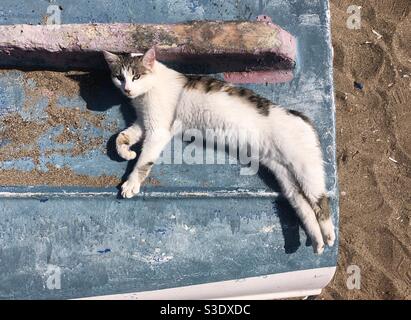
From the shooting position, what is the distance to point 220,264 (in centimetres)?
241

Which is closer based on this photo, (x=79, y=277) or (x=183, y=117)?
(x=79, y=277)

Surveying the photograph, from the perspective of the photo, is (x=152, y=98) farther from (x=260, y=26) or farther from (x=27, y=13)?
(x=27, y=13)

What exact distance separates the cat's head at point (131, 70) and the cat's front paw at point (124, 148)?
20cm

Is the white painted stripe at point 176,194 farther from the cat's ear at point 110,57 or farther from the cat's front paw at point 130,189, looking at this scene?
the cat's ear at point 110,57

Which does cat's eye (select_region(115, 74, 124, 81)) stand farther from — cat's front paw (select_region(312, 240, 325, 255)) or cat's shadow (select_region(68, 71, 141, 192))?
cat's front paw (select_region(312, 240, 325, 255))

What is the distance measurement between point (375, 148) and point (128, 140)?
1555 millimetres

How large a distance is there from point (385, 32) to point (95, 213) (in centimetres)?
225

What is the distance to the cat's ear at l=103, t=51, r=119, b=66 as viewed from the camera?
8.09 feet

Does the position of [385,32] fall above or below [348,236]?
above

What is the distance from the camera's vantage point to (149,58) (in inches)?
97.3

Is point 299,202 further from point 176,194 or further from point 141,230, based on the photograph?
point 141,230

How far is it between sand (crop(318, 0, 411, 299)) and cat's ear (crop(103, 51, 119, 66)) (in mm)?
1495

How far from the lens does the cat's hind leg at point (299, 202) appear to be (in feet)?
7.88
